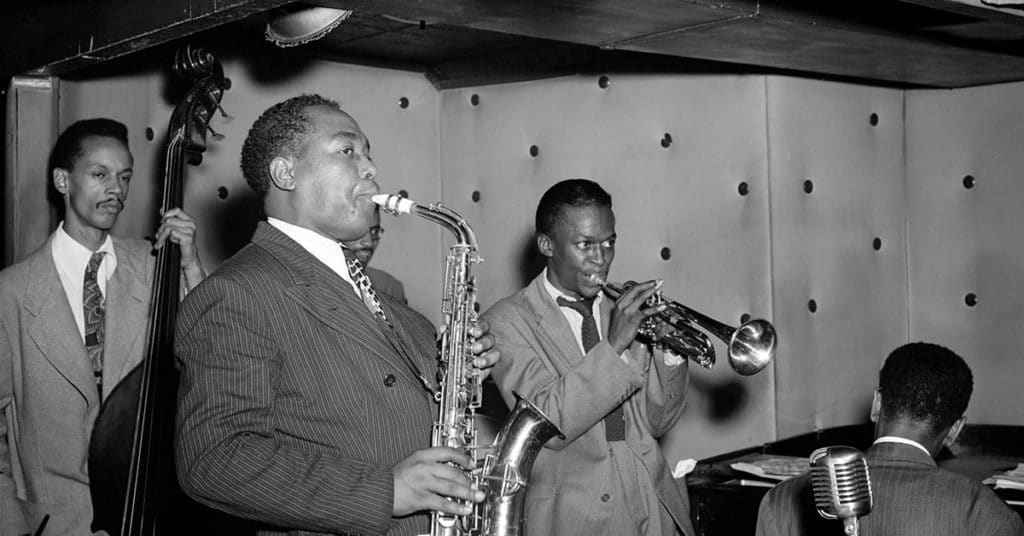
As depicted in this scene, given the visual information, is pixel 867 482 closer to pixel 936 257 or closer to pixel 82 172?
pixel 82 172

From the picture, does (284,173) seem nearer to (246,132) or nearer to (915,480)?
(915,480)

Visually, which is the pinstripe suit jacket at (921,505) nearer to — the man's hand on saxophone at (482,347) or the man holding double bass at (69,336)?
the man's hand on saxophone at (482,347)

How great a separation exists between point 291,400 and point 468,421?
0.52 metres

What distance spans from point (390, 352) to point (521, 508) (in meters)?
0.78

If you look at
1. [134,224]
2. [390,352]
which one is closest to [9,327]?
[134,224]

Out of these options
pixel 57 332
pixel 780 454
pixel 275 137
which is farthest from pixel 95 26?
pixel 780 454

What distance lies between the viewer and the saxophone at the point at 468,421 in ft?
8.70

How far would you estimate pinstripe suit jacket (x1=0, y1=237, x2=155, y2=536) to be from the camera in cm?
337

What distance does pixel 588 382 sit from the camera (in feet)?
11.0

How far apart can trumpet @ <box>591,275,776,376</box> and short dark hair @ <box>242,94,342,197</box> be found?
4.46ft

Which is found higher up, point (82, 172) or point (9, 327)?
point (82, 172)

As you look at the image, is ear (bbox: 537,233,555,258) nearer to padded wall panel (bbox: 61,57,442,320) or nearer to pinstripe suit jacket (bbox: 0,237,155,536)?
pinstripe suit jacket (bbox: 0,237,155,536)

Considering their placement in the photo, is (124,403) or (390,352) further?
(124,403)

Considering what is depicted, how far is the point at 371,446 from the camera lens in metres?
2.41
